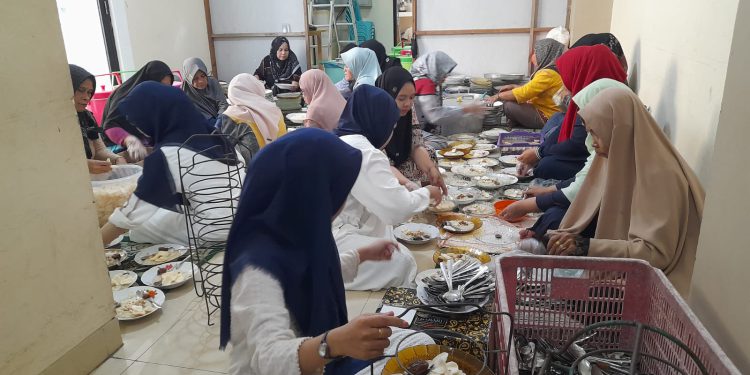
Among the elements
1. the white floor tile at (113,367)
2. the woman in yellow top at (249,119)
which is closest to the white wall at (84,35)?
the woman in yellow top at (249,119)

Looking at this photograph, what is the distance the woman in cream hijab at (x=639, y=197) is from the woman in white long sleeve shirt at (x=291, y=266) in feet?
3.35

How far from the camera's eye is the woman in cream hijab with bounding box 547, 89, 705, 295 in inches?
65.9

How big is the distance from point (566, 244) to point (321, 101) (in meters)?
2.52

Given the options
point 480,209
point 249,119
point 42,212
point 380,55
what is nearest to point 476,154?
point 480,209

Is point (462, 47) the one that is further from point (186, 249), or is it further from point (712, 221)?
point (712, 221)

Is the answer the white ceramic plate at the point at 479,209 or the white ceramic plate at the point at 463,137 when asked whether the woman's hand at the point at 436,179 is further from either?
the white ceramic plate at the point at 463,137

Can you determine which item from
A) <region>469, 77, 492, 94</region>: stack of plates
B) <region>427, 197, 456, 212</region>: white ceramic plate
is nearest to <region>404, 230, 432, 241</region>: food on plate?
<region>427, 197, 456, 212</region>: white ceramic plate

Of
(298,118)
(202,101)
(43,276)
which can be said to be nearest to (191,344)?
(43,276)

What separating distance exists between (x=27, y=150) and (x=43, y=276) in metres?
0.41

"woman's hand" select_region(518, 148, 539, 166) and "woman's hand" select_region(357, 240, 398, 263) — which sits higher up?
"woman's hand" select_region(357, 240, 398, 263)

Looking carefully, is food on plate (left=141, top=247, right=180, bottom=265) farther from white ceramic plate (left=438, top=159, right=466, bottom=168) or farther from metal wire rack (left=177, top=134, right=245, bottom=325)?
white ceramic plate (left=438, top=159, right=466, bottom=168)

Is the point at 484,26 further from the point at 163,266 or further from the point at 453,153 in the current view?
the point at 163,266

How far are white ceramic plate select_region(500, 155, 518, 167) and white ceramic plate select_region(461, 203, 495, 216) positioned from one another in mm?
965

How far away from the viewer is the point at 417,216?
3.12m
